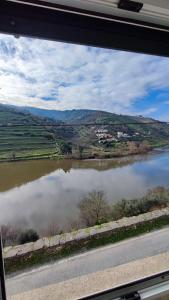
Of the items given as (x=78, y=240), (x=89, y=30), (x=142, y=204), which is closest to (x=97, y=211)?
(x=78, y=240)

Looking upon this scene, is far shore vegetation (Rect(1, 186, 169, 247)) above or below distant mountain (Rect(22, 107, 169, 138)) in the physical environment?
below

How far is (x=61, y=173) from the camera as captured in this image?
4.07 ft

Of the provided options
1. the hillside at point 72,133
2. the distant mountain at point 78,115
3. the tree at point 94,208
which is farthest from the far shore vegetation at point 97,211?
the distant mountain at point 78,115

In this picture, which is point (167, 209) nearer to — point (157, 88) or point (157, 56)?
point (157, 88)

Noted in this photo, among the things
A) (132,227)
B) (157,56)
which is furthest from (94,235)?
(157,56)

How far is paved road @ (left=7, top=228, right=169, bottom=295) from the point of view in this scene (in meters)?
1.18

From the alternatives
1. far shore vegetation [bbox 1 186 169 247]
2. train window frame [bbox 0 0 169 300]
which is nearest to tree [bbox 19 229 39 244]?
far shore vegetation [bbox 1 186 169 247]

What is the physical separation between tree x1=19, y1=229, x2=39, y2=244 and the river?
2cm

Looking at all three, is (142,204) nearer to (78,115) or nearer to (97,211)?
(97,211)

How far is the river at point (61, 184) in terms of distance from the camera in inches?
44.8

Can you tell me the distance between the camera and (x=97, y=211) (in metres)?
1.33

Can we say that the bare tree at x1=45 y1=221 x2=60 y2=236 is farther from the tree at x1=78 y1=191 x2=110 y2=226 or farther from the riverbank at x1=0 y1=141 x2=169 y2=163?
the riverbank at x1=0 y1=141 x2=169 y2=163

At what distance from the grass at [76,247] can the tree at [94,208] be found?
A: 80mm

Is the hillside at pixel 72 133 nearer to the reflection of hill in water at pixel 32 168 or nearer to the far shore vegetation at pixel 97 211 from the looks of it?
the reflection of hill in water at pixel 32 168
